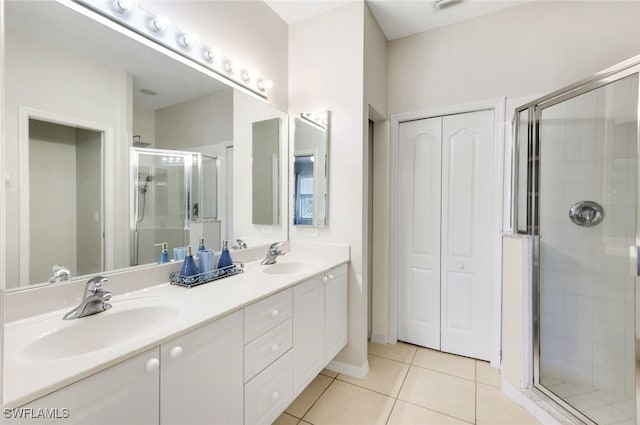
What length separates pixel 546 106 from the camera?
1.88 metres

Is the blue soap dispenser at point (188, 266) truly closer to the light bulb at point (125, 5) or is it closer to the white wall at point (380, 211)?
the light bulb at point (125, 5)

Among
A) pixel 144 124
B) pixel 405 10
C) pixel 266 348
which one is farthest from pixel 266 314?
pixel 405 10

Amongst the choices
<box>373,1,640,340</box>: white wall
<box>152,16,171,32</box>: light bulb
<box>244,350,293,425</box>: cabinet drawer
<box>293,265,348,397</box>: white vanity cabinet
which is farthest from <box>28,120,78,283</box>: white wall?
<box>373,1,640,340</box>: white wall

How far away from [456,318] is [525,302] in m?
0.68

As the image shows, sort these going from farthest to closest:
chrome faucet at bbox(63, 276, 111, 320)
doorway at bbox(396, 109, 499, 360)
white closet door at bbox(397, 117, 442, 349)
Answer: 1. white closet door at bbox(397, 117, 442, 349)
2. doorway at bbox(396, 109, 499, 360)
3. chrome faucet at bbox(63, 276, 111, 320)

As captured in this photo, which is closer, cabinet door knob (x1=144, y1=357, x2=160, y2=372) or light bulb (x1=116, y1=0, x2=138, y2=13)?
cabinet door knob (x1=144, y1=357, x2=160, y2=372)

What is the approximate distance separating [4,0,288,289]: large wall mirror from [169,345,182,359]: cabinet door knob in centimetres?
60

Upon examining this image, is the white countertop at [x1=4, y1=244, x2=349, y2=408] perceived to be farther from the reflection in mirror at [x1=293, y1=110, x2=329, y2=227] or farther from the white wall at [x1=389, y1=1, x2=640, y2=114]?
Result: the white wall at [x1=389, y1=1, x2=640, y2=114]

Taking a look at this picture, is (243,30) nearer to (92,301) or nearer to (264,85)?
(264,85)

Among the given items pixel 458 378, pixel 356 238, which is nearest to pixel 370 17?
pixel 356 238

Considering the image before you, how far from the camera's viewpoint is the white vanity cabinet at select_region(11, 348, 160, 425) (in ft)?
2.16

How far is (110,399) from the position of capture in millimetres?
770

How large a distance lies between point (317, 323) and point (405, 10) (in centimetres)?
238

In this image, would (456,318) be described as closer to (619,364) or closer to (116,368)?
(619,364)
